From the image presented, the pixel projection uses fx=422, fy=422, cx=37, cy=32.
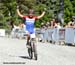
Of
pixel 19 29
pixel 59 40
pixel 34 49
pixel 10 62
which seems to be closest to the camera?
pixel 10 62

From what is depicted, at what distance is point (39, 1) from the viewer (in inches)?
2965

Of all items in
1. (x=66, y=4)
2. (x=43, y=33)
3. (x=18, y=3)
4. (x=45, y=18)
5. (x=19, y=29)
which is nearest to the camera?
(x=43, y=33)

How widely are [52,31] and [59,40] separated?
5.00ft

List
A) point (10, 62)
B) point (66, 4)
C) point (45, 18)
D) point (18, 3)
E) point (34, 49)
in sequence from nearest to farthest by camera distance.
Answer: point (10, 62) → point (34, 49) → point (66, 4) → point (45, 18) → point (18, 3)

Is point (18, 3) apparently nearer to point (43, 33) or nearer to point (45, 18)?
point (45, 18)

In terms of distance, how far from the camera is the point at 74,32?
83.9 ft

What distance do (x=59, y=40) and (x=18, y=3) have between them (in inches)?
1706

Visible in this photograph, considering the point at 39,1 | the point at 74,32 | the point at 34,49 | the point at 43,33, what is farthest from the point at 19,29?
the point at 39,1

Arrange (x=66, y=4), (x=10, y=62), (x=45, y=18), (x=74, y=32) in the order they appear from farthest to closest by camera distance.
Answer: (x=45, y=18) → (x=66, y=4) → (x=74, y=32) → (x=10, y=62)

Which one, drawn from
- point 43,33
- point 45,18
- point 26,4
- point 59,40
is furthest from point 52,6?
point 59,40

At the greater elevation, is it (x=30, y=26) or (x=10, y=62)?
(x=30, y=26)

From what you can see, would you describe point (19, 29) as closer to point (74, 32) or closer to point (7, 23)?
point (74, 32)

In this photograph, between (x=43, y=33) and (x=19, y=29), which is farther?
(x=19, y=29)

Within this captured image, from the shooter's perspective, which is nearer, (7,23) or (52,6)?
(7,23)
